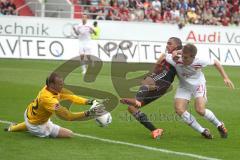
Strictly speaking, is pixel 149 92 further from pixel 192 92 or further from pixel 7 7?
pixel 7 7

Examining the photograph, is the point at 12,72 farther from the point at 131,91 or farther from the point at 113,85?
the point at 131,91

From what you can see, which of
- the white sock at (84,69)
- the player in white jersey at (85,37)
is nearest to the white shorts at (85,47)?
the player in white jersey at (85,37)

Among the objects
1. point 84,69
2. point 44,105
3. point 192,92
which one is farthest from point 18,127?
point 84,69

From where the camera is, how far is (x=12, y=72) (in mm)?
→ 24609

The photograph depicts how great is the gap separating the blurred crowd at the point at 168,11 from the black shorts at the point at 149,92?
25.2 metres

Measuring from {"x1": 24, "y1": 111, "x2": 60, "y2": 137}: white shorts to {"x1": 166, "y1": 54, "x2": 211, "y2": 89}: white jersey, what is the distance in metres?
2.55

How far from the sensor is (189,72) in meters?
12.5

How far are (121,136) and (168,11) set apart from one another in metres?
28.7

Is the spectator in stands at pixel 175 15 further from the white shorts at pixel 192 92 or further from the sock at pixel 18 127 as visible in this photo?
the sock at pixel 18 127

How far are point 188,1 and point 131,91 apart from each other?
23.1 m

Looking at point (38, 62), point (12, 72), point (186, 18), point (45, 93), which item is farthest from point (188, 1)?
point (45, 93)

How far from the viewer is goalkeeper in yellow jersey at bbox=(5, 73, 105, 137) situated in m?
11.5

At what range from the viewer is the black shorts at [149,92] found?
12.6 meters

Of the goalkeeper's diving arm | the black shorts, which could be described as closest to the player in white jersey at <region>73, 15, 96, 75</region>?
the black shorts
